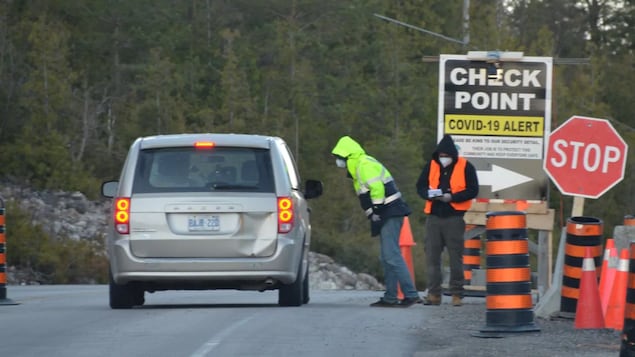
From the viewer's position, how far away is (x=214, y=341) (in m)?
13.4

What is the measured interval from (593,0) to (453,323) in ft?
249

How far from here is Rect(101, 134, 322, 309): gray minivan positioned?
16688mm

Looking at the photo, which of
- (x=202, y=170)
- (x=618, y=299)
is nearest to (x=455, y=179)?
(x=202, y=170)

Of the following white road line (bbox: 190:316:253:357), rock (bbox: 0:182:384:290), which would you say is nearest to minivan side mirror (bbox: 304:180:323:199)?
white road line (bbox: 190:316:253:357)

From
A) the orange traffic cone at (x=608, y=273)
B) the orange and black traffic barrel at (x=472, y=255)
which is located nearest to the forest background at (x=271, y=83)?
the orange and black traffic barrel at (x=472, y=255)

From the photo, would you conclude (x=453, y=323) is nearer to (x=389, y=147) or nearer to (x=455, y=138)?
(x=455, y=138)

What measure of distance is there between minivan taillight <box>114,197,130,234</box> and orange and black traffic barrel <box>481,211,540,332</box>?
4.09 meters

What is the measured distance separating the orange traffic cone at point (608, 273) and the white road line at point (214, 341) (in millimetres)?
3434

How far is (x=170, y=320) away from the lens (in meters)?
15.4

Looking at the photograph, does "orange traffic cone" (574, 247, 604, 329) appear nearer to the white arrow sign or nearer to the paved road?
the paved road

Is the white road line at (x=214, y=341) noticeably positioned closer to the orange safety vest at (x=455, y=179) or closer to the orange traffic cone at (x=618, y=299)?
the orange traffic cone at (x=618, y=299)

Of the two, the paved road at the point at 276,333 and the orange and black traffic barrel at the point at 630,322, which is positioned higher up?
the orange and black traffic barrel at the point at 630,322

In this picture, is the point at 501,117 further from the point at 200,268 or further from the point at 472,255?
the point at 200,268

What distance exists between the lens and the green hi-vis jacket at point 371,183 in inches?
716
